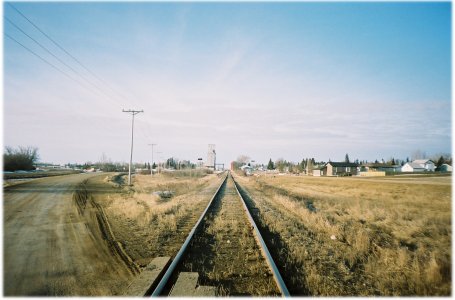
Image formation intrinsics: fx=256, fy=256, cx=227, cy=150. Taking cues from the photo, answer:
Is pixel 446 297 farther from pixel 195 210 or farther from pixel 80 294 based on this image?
pixel 195 210

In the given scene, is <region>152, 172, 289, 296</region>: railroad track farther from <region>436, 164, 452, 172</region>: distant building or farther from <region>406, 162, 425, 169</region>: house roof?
<region>406, 162, 425, 169</region>: house roof

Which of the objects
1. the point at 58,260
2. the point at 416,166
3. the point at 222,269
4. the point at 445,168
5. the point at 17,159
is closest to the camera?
the point at 222,269

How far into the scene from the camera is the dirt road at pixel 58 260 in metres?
4.36

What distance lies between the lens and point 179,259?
5340 mm

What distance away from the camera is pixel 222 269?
16.8 ft

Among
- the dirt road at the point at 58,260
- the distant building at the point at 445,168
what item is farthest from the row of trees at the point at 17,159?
the distant building at the point at 445,168

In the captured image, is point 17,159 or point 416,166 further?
point 416,166

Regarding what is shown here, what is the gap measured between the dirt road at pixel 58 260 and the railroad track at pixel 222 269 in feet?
3.16

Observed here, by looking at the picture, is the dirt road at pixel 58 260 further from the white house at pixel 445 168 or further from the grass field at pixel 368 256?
the white house at pixel 445 168

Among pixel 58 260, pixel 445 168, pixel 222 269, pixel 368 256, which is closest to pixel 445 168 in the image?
pixel 445 168

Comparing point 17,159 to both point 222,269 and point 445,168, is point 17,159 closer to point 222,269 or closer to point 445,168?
point 222,269

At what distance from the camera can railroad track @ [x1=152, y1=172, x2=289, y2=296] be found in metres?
4.13

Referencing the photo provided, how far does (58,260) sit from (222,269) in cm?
363

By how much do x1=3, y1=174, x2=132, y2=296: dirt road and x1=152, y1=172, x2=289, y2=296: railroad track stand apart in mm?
962
